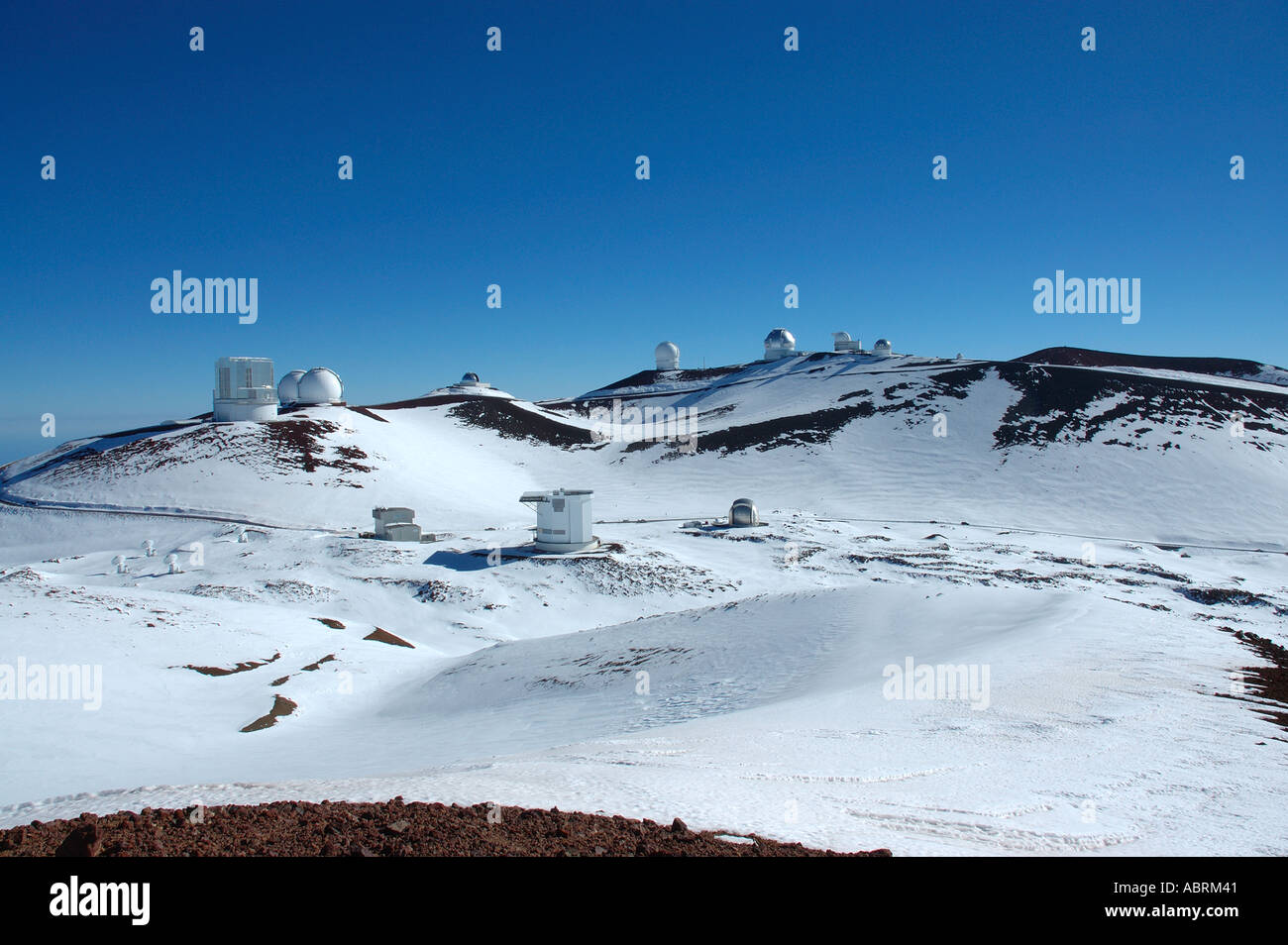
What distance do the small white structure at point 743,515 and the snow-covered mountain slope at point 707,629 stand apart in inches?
50.6

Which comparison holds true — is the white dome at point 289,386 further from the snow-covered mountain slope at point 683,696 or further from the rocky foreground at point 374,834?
the rocky foreground at point 374,834

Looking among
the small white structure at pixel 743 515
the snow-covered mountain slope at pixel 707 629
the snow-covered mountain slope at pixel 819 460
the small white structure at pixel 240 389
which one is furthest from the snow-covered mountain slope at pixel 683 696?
the small white structure at pixel 240 389

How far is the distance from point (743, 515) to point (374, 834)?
118 feet

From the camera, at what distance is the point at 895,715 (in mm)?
11422

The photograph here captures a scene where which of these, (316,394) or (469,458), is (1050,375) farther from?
(316,394)

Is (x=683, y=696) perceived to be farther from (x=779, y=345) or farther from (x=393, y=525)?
(x=779, y=345)

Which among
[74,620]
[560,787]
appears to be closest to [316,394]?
[74,620]

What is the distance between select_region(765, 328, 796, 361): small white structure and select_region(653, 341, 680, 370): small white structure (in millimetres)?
14623

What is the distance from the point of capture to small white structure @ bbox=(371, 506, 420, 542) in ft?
116

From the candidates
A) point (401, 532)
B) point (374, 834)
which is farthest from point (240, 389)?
point (374, 834)

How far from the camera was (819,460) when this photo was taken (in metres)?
57.4

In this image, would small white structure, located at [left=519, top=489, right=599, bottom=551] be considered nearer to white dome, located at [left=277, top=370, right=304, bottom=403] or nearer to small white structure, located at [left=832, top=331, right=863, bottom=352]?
white dome, located at [left=277, top=370, right=304, bottom=403]
